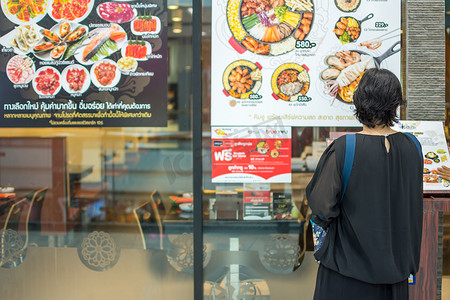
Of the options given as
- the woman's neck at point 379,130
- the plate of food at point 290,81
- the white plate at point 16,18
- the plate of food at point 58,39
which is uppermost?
the white plate at point 16,18

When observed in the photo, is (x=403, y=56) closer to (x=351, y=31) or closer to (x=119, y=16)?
(x=351, y=31)

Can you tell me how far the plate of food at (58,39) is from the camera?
2.93m

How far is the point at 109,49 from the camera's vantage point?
292 centimetres

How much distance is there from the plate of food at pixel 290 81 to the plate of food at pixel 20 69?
5.46 ft

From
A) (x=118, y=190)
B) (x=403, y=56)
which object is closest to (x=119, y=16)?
(x=403, y=56)

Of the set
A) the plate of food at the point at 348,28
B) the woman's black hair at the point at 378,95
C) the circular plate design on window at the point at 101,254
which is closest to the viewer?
the woman's black hair at the point at 378,95

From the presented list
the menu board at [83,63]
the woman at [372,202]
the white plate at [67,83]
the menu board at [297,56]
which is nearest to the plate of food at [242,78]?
the menu board at [297,56]

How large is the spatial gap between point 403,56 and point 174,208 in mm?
1901

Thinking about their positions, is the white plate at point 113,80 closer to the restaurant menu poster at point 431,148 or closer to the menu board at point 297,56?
the menu board at point 297,56

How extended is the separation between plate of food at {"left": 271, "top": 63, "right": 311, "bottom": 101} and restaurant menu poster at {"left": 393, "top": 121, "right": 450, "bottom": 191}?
2.14ft

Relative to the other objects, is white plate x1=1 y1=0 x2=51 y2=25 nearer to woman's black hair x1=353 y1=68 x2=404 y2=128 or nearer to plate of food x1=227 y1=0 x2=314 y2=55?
plate of food x1=227 y1=0 x2=314 y2=55

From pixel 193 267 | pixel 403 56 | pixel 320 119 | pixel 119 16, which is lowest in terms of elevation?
pixel 193 267

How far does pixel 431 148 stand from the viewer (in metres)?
2.63

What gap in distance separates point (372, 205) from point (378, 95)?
46cm
